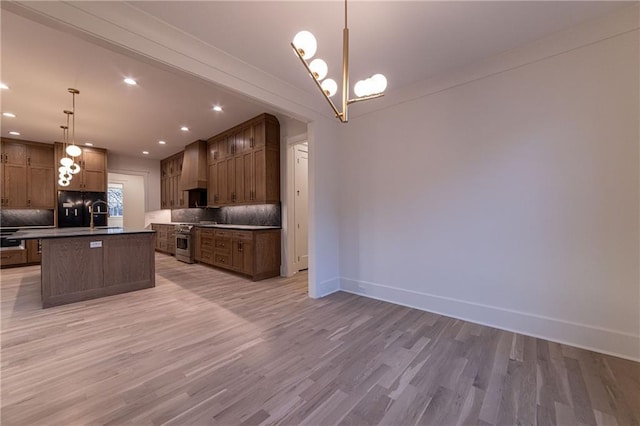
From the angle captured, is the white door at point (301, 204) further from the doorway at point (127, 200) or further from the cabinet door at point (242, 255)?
the doorway at point (127, 200)

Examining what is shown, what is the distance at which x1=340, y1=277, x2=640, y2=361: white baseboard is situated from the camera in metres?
2.10

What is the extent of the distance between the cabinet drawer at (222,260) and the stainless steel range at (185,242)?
3.58 ft

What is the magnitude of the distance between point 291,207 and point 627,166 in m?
4.09

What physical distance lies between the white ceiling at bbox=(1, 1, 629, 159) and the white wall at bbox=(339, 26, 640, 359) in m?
0.44

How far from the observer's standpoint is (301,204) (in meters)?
5.16

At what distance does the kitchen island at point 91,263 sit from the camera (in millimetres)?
3322

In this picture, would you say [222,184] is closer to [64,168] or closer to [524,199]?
[64,168]

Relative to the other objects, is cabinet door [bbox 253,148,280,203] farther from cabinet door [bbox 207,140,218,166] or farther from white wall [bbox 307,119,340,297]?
cabinet door [bbox 207,140,218,166]

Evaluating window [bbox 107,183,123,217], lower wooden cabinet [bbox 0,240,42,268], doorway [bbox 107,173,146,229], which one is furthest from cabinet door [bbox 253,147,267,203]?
window [bbox 107,183,123,217]

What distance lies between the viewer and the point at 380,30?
2.27 m

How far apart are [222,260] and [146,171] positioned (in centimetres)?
524

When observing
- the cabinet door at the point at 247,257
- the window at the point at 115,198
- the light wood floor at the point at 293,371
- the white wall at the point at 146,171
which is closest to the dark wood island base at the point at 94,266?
the light wood floor at the point at 293,371

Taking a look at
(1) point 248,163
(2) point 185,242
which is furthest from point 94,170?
(1) point 248,163

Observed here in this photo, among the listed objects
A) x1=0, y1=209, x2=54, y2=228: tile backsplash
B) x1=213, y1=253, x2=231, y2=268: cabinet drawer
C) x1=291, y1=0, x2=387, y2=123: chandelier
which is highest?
x1=291, y1=0, x2=387, y2=123: chandelier
